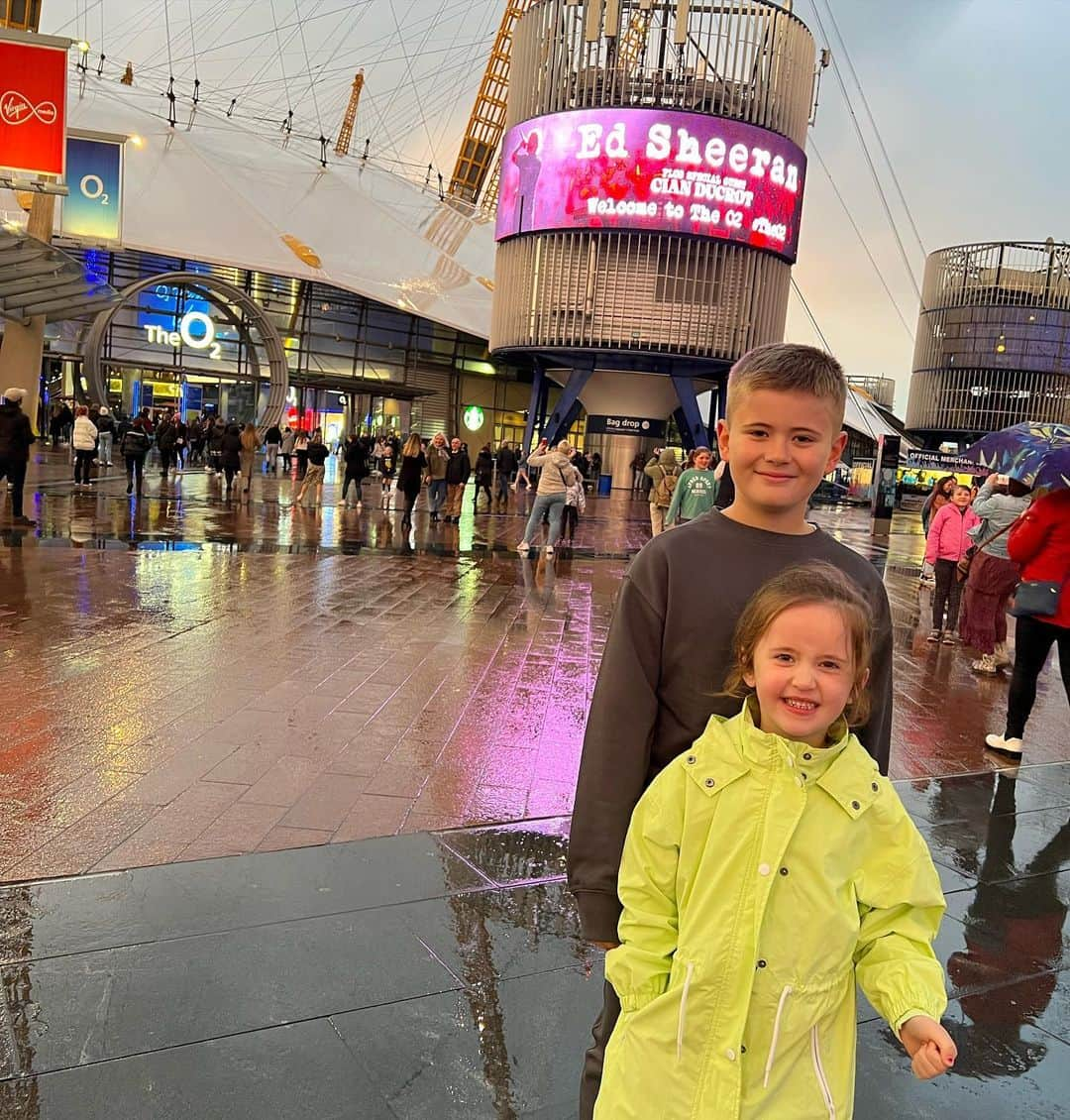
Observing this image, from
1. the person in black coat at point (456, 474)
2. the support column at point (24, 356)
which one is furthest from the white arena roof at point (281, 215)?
the person in black coat at point (456, 474)

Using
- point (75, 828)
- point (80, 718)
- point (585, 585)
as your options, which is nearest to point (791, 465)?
point (75, 828)

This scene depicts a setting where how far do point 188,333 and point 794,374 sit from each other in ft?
129

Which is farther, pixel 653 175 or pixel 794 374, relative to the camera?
pixel 653 175

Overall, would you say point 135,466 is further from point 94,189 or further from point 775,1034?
point 775,1034

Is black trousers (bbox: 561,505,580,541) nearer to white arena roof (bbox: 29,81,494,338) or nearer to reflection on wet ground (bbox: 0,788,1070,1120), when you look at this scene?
reflection on wet ground (bbox: 0,788,1070,1120)

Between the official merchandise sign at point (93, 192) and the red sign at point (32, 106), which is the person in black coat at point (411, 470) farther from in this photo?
the red sign at point (32, 106)

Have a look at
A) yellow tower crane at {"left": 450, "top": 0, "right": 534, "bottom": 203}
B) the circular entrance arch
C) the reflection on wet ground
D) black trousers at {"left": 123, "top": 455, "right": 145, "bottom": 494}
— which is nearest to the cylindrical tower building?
yellow tower crane at {"left": 450, "top": 0, "right": 534, "bottom": 203}

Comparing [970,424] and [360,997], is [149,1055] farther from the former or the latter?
[970,424]

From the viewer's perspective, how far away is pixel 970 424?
83188mm

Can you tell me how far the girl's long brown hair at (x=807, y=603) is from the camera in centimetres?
162

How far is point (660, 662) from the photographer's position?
72.5 inches

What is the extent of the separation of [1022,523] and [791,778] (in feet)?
16.0

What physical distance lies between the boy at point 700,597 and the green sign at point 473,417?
153ft

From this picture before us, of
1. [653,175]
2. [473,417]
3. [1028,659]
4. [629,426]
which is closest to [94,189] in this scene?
[653,175]
